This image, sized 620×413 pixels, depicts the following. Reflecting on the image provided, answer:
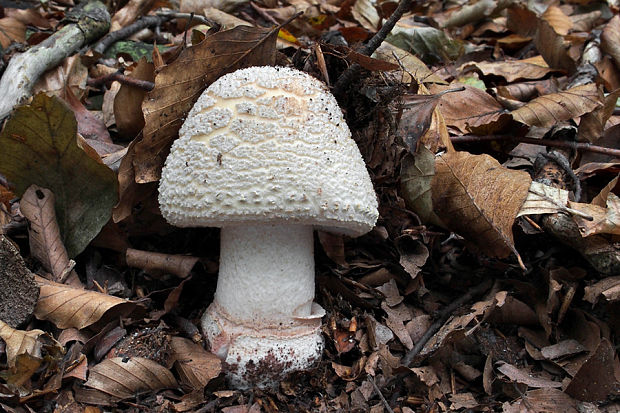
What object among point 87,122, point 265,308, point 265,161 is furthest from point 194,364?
point 87,122

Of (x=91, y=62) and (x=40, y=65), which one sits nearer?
(x=40, y=65)

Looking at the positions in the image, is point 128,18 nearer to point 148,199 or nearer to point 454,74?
point 148,199

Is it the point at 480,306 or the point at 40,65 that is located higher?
the point at 40,65

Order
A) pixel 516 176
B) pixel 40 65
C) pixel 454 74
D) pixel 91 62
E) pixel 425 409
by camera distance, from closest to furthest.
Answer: pixel 425 409 → pixel 516 176 → pixel 40 65 → pixel 91 62 → pixel 454 74

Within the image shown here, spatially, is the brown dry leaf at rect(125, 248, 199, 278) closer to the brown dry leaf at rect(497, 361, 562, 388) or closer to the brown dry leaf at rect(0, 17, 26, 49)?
the brown dry leaf at rect(497, 361, 562, 388)

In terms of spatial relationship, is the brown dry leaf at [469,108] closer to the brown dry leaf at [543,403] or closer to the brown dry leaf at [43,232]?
the brown dry leaf at [543,403]

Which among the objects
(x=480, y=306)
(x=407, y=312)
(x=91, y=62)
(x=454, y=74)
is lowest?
(x=407, y=312)

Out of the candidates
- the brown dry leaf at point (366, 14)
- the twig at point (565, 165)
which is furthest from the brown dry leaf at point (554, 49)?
the brown dry leaf at point (366, 14)

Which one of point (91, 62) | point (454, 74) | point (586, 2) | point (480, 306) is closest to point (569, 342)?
point (480, 306)
